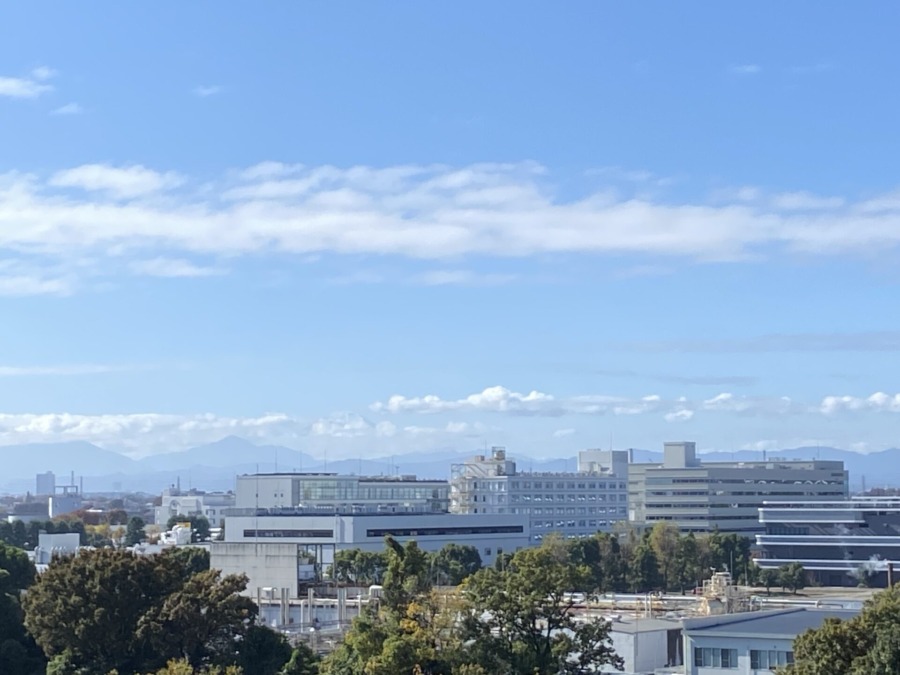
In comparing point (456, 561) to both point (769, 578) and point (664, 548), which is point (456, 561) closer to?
point (664, 548)

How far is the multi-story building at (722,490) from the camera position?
123 m

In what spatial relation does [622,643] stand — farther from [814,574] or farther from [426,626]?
[814,574]

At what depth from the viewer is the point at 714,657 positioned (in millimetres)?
38594

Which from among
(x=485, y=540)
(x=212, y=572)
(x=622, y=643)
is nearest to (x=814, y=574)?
(x=485, y=540)

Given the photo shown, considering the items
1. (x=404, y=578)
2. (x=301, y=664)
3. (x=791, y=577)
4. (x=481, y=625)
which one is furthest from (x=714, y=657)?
(x=791, y=577)

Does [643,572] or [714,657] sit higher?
[714,657]

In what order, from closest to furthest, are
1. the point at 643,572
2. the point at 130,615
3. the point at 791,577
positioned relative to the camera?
the point at 130,615 → the point at 643,572 → the point at 791,577

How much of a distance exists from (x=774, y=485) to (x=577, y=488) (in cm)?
1895

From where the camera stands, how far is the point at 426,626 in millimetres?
32625

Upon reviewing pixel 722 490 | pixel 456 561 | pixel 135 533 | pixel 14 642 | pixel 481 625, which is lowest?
pixel 14 642

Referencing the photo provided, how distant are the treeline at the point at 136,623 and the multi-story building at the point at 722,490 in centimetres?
8396

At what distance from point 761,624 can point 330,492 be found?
82.6 meters

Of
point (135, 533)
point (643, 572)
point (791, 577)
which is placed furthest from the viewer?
point (135, 533)

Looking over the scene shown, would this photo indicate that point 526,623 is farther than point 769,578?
No
